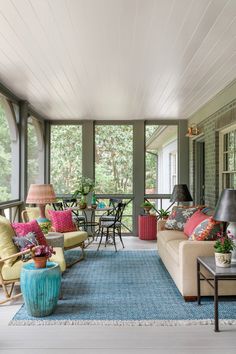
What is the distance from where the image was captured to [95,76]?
4.61 m

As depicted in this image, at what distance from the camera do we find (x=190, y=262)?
352cm

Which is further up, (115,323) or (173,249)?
(173,249)

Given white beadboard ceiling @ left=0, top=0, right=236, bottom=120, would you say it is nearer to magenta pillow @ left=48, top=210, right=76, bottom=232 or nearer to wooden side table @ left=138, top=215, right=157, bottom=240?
magenta pillow @ left=48, top=210, right=76, bottom=232

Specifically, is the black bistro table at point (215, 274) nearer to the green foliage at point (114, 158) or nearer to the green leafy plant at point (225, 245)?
the green leafy plant at point (225, 245)

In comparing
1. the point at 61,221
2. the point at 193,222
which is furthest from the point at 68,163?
the point at 193,222

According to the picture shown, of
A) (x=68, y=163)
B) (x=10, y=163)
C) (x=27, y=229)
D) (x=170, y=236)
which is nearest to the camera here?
(x=27, y=229)

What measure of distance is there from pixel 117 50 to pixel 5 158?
3.26 metres

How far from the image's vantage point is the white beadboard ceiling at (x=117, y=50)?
284 cm

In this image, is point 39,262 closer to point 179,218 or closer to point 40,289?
point 40,289

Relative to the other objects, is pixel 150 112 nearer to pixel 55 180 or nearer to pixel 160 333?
pixel 55 180

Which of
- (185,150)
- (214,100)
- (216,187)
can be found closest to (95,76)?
(214,100)

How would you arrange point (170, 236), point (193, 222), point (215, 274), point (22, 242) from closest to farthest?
point (215, 274) → point (22, 242) → point (193, 222) → point (170, 236)

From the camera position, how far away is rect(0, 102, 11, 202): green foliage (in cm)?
585

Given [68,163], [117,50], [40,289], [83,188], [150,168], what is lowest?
[40,289]
